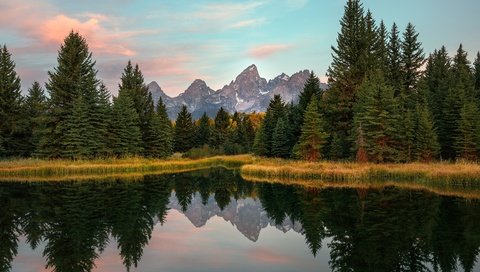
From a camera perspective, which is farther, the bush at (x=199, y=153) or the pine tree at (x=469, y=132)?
the bush at (x=199, y=153)

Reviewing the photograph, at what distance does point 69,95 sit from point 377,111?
36918 mm

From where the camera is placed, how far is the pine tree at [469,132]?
4312cm

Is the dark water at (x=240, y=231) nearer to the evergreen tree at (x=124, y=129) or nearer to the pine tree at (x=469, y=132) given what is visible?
the pine tree at (x=469, y=132)

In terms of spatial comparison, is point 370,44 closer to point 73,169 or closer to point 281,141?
point 281,141

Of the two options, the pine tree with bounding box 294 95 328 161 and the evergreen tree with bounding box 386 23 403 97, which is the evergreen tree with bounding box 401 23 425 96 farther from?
the pine tree with bounding box 294 95 328 161

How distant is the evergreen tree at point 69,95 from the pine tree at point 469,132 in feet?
133

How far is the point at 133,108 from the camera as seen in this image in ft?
200

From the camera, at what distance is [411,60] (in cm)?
5944

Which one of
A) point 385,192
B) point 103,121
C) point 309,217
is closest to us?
point 309,217

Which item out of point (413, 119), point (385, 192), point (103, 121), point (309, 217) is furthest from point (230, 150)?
point (309, 217)

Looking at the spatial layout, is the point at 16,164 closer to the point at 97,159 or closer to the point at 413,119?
the point at 97,159

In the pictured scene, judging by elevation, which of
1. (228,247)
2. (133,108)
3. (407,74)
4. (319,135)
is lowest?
(228,247)

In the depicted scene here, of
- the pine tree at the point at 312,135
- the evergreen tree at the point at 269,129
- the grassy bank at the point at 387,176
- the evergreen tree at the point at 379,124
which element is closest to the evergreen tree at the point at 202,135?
the evergreen tree at the point at 269,129

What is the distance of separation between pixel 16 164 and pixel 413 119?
41.3m
